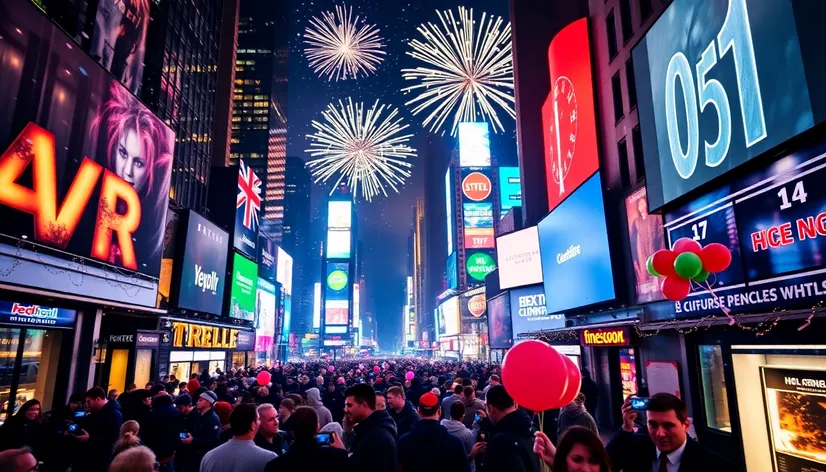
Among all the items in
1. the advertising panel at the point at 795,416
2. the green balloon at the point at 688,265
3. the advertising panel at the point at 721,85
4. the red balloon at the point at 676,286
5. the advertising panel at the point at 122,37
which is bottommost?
the advertising panel at the point at 795,416

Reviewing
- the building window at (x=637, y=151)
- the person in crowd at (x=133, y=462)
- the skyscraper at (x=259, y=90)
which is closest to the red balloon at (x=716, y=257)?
the person in crowd at (x=133, y=462)

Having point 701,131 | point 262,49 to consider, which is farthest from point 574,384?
point 262,49

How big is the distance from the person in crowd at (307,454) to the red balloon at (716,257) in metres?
7.47

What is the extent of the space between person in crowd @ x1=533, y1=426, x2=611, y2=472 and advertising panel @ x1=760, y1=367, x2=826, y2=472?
8.39m

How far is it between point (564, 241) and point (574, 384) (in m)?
18.6

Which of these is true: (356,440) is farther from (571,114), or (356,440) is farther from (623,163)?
Result: (571,114)

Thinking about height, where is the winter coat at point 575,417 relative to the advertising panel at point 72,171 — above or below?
below

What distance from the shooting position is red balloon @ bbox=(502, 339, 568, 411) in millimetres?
4715

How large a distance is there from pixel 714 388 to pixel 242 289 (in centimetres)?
3721

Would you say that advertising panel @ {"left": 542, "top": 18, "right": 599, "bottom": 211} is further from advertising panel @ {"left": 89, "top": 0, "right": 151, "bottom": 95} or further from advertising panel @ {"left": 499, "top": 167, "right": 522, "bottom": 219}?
advertising panel @ {"left": 499, "top": 167, "right": 522, "bottom": 219}

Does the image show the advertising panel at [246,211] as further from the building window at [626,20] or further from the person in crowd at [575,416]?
the person in crowd at [575,416]

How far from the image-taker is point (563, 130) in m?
25.5

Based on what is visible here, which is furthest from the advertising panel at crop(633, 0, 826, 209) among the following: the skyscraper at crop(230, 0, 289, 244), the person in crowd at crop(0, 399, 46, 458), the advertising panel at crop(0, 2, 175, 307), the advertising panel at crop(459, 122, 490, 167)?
the skyscraper at crop(230, 0, 289, 244)

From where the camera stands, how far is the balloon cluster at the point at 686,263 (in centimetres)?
852
